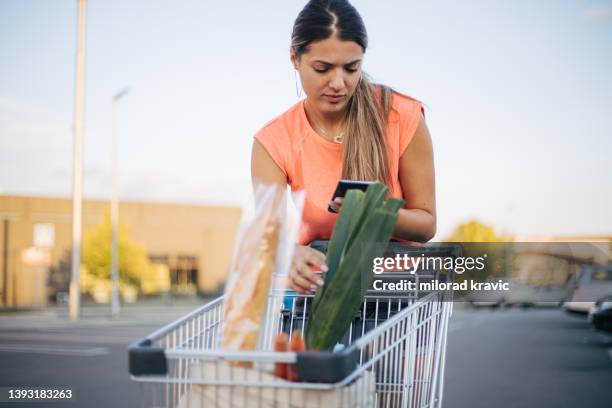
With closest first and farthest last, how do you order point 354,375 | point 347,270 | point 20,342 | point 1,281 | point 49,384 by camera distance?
point 354,375 → point 347,270 → point 49,384 → point 20,342 → point 1,281

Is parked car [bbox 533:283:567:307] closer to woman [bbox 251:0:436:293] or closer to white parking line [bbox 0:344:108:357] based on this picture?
woman [bbox 251:0:436:293]

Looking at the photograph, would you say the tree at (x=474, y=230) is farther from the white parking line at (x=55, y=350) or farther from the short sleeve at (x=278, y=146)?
the short sleeve at (x=278, y=146)

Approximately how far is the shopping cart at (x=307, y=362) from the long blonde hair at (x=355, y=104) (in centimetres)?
29

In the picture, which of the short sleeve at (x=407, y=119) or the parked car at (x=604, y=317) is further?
the parked car at (x=604, y=317)

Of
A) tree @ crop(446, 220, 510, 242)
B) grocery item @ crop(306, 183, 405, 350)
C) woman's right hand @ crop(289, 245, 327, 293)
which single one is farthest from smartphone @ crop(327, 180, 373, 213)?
tree @ crop(446, 220, 510, 242)

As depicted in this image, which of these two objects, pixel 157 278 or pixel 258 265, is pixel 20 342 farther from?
pixel 157 278

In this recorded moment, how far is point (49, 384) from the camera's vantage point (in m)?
9.67

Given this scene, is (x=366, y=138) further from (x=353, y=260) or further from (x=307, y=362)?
(x=307, y=362)

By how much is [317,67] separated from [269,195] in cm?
83

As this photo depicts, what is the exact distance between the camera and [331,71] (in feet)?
8.81

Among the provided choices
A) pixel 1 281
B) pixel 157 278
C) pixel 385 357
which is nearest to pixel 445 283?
pixel 385 357

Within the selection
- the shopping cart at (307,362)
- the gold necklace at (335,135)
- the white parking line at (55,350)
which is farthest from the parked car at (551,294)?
the white parking line at (55,350)

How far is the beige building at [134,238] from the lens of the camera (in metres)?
52.8

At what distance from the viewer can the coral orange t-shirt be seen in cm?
279
